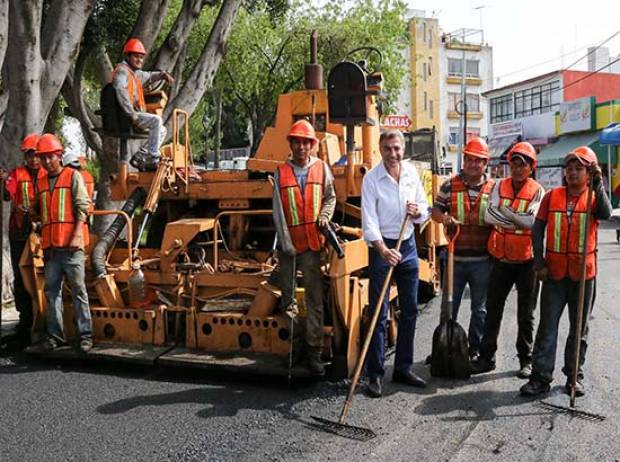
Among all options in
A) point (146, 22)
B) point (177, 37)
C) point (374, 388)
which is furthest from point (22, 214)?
point (177, 37)

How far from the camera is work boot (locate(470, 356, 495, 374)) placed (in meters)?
Answer: 5.68

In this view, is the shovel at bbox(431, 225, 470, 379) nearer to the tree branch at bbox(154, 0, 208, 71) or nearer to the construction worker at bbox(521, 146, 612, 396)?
the construction worker at bbox(521, 146, 612, 396)

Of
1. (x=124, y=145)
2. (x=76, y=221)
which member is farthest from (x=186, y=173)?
(x=76, y=221)

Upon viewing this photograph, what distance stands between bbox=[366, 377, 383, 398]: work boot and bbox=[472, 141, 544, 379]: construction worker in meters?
0.97

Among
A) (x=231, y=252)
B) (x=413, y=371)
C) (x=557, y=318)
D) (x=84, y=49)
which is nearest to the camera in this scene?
(x=557, y=318)

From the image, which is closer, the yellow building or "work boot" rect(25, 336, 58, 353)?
"work boot" rect(25, 336, 58, 353)

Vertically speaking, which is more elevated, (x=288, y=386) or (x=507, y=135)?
(x=507, y=135)

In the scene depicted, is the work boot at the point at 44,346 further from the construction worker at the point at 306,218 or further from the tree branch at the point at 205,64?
the tree branch at the point at 205,64

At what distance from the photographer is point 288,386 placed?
535cm

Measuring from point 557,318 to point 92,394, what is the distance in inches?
135

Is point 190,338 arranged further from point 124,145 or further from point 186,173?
point 124,145

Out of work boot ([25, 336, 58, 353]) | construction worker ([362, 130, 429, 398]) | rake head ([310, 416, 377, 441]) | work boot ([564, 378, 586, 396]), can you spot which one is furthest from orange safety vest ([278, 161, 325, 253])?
work boot ([25, 336, 58, 353])

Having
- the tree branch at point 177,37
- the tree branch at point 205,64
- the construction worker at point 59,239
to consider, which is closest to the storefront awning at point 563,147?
the tree branch at point 205,64

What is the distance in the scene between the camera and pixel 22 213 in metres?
6.62
